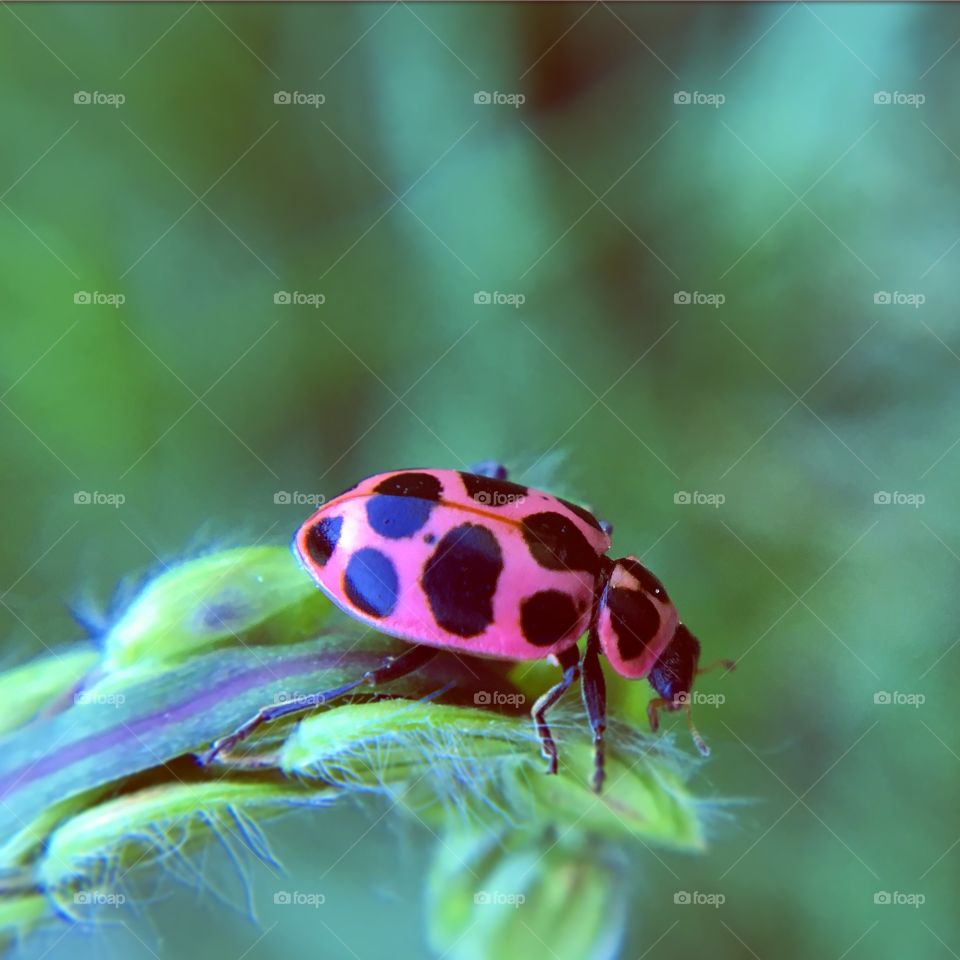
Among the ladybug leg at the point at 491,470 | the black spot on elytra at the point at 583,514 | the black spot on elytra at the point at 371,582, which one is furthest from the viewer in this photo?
the ladybug leg at the point at 491,470

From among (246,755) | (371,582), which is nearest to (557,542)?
(371,582)

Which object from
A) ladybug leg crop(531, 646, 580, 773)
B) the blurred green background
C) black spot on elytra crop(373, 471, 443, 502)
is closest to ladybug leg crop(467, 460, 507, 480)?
the blurred green background

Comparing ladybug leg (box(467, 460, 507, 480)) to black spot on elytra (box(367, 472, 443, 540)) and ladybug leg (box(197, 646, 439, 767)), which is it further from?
ladybug leg (box(197, 646, 439, 767))

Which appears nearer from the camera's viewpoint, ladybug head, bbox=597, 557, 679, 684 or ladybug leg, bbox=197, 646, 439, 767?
ladybug leg, bbox=197, 646, 439, 767

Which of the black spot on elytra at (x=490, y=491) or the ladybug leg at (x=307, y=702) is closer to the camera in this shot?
the ladybug leg at (x=307, y=702)

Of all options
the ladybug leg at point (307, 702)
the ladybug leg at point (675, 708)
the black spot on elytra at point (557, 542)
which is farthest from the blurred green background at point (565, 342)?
the ladybug leg at point (307, 702)

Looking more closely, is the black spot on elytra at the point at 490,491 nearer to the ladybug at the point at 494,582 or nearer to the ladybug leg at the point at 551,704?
the ladybug at the point at 494,582
